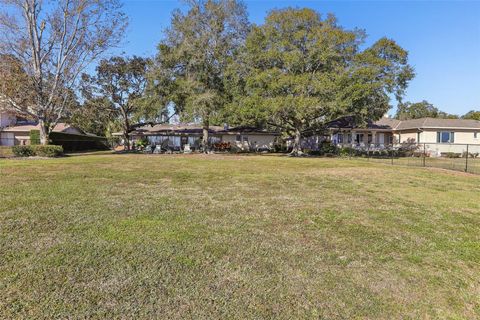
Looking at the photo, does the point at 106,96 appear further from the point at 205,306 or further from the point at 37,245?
the point at 205,306

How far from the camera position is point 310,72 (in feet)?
79.8

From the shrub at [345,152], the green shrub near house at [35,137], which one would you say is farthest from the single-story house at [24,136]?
the shrub at [345,152]

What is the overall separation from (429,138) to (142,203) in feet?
105

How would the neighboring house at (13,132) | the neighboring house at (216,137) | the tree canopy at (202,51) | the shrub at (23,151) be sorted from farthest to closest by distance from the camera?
1. the neighboring house at (216,137)
2. the neighboring house at (13,132)
3. the tree canopy at (202,51)
4. the shrub at (23,151)

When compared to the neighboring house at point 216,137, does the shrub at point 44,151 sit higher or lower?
lower

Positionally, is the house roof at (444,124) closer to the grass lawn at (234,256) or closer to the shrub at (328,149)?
the shrub at (328,149)

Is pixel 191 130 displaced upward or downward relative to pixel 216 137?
upward

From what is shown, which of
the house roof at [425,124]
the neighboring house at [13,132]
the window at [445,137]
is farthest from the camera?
the neighboring house at [13,132]

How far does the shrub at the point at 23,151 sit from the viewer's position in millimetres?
20875

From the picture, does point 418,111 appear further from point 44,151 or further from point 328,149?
point 44,151

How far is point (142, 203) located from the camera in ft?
22.0

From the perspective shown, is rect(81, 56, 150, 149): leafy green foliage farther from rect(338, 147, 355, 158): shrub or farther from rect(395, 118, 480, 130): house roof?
rect(395, 118, 480, 130): house roof

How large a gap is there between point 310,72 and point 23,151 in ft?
71.0

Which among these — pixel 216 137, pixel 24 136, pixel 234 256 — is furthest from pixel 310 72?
pixel 24 136
